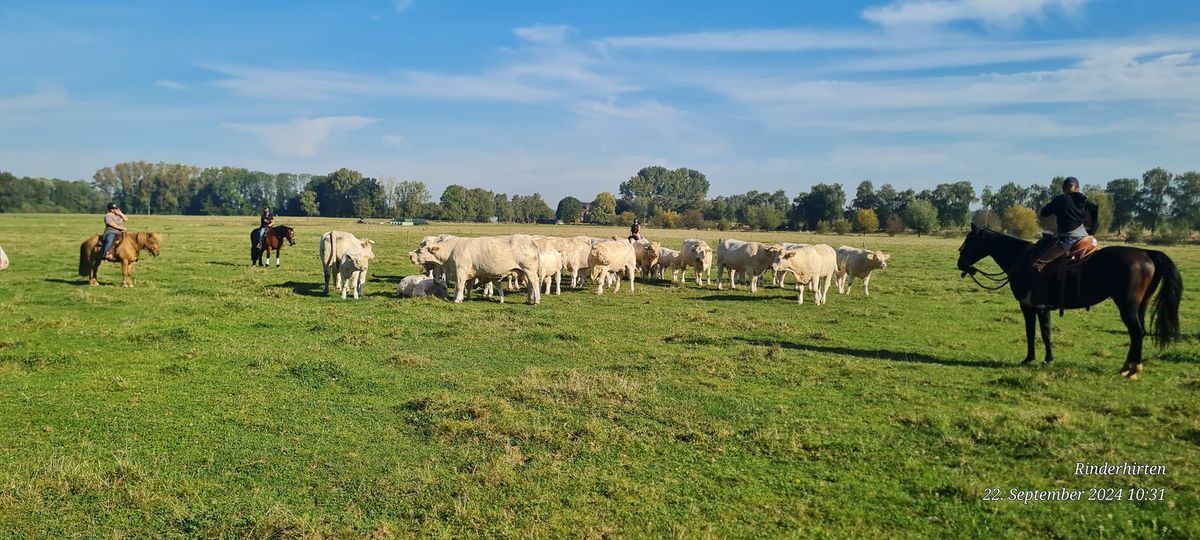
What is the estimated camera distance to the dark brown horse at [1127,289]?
986cm

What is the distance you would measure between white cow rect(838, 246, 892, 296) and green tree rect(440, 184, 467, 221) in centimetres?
10921

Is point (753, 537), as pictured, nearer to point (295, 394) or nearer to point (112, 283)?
point (295, 394)

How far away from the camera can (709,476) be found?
6051 millimetres

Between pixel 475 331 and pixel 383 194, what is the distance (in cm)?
11957

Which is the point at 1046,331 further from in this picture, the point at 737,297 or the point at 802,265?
the point at 737,297

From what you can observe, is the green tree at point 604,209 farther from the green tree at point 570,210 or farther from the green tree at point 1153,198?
the green tree at point 1153,198

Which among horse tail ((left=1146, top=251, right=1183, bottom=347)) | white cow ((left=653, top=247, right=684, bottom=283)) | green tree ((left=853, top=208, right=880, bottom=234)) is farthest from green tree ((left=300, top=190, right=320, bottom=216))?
horse tail ((left=1146, top=251, right=1183, bottom=347))

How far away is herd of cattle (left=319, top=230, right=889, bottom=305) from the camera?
17.5 metres

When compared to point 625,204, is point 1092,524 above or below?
below

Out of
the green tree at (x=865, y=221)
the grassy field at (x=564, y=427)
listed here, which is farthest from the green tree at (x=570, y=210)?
the grassy field at (x=564, y=427)

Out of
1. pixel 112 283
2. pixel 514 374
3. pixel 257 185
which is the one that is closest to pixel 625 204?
pixel 257 185

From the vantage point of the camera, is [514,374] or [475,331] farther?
[475,331]

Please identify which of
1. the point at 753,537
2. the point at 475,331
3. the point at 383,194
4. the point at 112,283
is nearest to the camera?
the point at 753,537

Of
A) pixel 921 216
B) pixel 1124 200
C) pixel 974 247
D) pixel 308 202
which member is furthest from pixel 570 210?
pixel 974 247
